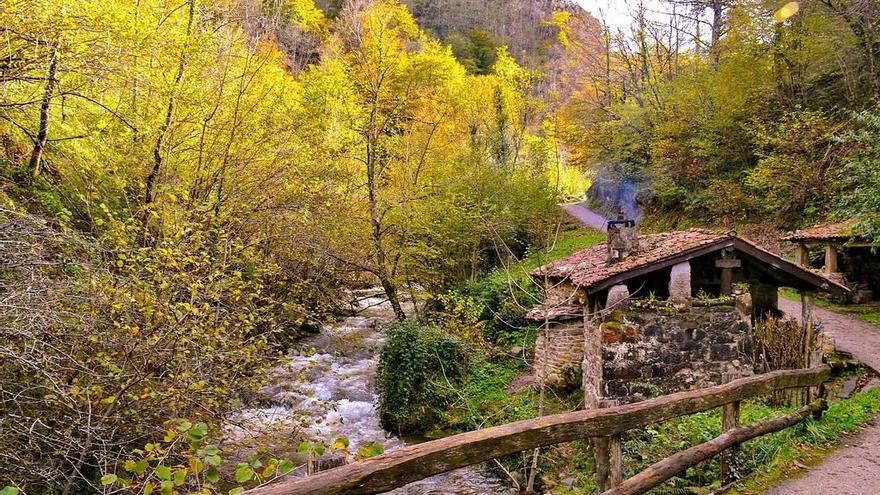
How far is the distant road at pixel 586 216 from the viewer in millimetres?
28366

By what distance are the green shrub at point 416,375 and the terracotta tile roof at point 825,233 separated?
11.0 m

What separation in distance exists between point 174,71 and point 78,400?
5.85 m

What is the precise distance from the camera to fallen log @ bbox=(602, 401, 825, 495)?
377 centimetres

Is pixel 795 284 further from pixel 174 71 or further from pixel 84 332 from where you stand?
pixel 174 71

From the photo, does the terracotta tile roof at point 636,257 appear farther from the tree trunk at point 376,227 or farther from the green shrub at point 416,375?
the tree trunk at point 376,227

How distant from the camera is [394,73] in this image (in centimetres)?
1421

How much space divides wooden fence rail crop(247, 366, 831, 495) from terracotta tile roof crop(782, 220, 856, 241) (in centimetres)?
1291

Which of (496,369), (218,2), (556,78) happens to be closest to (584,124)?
(556,78)

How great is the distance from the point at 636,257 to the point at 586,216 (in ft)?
74.3

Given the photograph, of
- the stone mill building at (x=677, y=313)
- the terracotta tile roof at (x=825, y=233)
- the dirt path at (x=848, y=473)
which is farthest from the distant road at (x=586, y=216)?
the dirt path at (x=848, y=473)

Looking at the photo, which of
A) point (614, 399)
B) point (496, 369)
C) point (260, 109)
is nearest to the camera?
point (614, 399)

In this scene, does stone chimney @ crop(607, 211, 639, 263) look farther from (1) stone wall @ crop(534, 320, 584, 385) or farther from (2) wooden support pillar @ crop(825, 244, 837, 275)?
(2) wooden support pillar @ crop(825, 244, 837, 275)

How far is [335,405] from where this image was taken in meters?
7.88

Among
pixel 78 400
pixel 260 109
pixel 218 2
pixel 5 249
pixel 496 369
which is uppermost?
pixel 218 2
